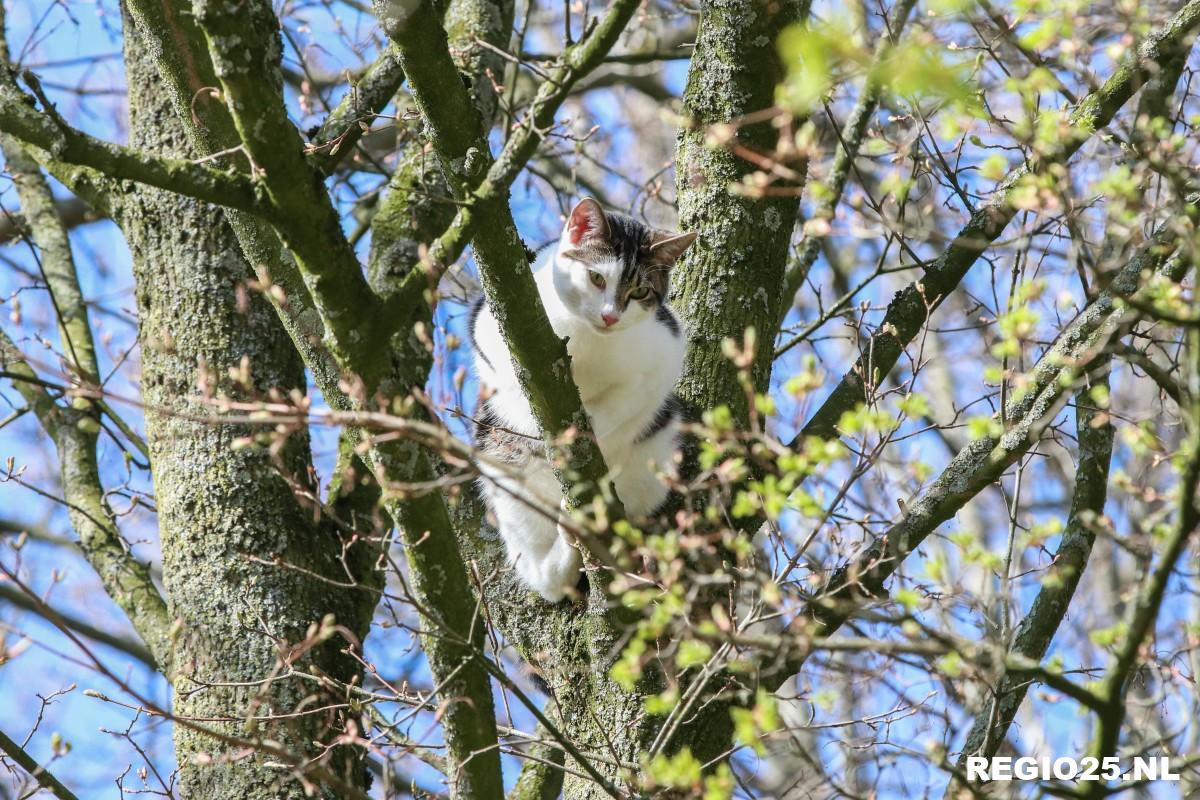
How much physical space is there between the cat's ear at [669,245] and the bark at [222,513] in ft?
4.86

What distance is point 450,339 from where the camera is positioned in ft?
9.67

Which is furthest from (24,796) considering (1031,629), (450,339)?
(1031,629)

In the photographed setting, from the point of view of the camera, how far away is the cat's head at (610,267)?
170 inches

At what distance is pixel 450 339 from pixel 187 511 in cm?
173

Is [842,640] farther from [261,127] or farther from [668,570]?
[261,127]

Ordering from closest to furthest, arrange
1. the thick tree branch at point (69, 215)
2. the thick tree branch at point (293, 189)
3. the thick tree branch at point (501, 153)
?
1. the thick tree branch at point (293, 189)
2. the thick tree branch at point (501, 153)
3. the thick tree branch at point (69, 215)

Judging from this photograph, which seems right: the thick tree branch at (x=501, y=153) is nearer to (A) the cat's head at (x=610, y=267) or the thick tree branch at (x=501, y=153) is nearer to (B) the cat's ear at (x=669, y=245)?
(B) the cat's ear at (x=669, y=245)

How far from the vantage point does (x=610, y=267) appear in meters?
4.39

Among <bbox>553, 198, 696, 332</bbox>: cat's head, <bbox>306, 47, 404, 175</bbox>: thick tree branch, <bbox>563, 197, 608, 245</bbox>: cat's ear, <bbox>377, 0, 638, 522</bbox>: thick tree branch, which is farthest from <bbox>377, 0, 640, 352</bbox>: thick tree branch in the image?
<bbox>563, 197, 608, 245</bbox>: cat's ear

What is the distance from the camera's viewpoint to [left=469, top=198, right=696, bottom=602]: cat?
4.06 m

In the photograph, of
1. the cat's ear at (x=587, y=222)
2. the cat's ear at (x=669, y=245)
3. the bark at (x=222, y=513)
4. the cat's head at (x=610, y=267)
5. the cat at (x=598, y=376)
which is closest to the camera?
the bark at (x=222, y=513)

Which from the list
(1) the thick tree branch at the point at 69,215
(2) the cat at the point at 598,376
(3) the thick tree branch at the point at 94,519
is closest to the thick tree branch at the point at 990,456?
(2) the cat at the point at 598,376

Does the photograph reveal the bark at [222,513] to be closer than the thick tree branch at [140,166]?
No

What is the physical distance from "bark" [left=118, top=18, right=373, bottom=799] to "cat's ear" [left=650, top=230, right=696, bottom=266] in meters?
1.48
